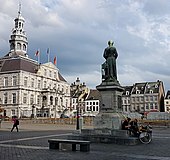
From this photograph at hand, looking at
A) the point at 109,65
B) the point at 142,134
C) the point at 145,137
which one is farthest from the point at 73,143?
the point at 109,65

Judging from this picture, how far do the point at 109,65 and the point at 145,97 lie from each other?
258 ft

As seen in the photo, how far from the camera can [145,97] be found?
93.4 m

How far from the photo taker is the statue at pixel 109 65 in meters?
17.6

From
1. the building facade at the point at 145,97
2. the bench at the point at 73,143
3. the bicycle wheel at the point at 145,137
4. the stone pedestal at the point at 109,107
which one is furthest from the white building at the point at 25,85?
the bench at the point at 73,143

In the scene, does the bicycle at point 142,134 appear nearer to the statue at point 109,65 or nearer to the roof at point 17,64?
the statue at point 109,65

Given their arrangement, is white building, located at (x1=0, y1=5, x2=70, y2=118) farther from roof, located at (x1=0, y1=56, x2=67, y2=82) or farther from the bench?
the bench

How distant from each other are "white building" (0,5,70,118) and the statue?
58.2 metres

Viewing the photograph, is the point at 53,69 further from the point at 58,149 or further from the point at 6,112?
the point at 58,149

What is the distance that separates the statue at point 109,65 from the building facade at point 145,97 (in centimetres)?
7654

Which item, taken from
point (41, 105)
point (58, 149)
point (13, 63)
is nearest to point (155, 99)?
point (41, 105)

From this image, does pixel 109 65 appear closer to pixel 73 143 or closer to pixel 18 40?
pixel 73 143

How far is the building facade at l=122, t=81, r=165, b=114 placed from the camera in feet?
302

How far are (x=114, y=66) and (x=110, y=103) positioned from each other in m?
2.82

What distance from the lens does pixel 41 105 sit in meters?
81.9
